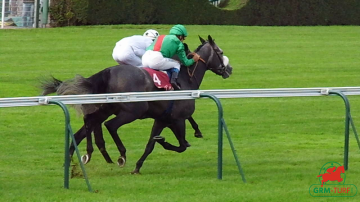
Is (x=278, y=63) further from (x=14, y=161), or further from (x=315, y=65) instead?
(x=14, y=161)

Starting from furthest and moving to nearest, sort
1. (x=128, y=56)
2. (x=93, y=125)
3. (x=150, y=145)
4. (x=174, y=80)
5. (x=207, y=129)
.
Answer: (x=207, y=129) → (x=128, y=56) → (x=174, y=80) → (x=93, y=125) → (x=150, y=145)

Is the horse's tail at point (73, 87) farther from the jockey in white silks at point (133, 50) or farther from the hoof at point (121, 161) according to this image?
the jockey in white silks at point (133, 50)

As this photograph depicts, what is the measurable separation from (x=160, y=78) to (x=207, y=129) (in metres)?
3.05

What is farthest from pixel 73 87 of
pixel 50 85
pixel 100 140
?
pixel 100 140

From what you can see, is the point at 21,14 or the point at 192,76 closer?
the point at 192,76

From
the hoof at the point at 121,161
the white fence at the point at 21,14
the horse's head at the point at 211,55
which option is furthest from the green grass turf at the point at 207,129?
the white fence at the point at 21,14

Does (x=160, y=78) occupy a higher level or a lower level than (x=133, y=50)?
higher

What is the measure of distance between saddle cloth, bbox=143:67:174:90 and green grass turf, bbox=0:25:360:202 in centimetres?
90

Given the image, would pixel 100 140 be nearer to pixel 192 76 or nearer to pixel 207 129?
pixel 192 76

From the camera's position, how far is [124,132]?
→ 37.6ft

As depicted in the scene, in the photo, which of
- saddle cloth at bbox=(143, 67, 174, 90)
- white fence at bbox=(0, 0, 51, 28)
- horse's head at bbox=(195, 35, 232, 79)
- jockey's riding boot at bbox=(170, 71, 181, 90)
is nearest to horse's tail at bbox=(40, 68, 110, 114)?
saddle cloth at bbox=(143, 67, 174, 90)

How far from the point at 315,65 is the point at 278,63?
878 mm

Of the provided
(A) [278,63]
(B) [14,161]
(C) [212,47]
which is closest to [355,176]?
(C) [212,47]

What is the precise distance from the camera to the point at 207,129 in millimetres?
11789
